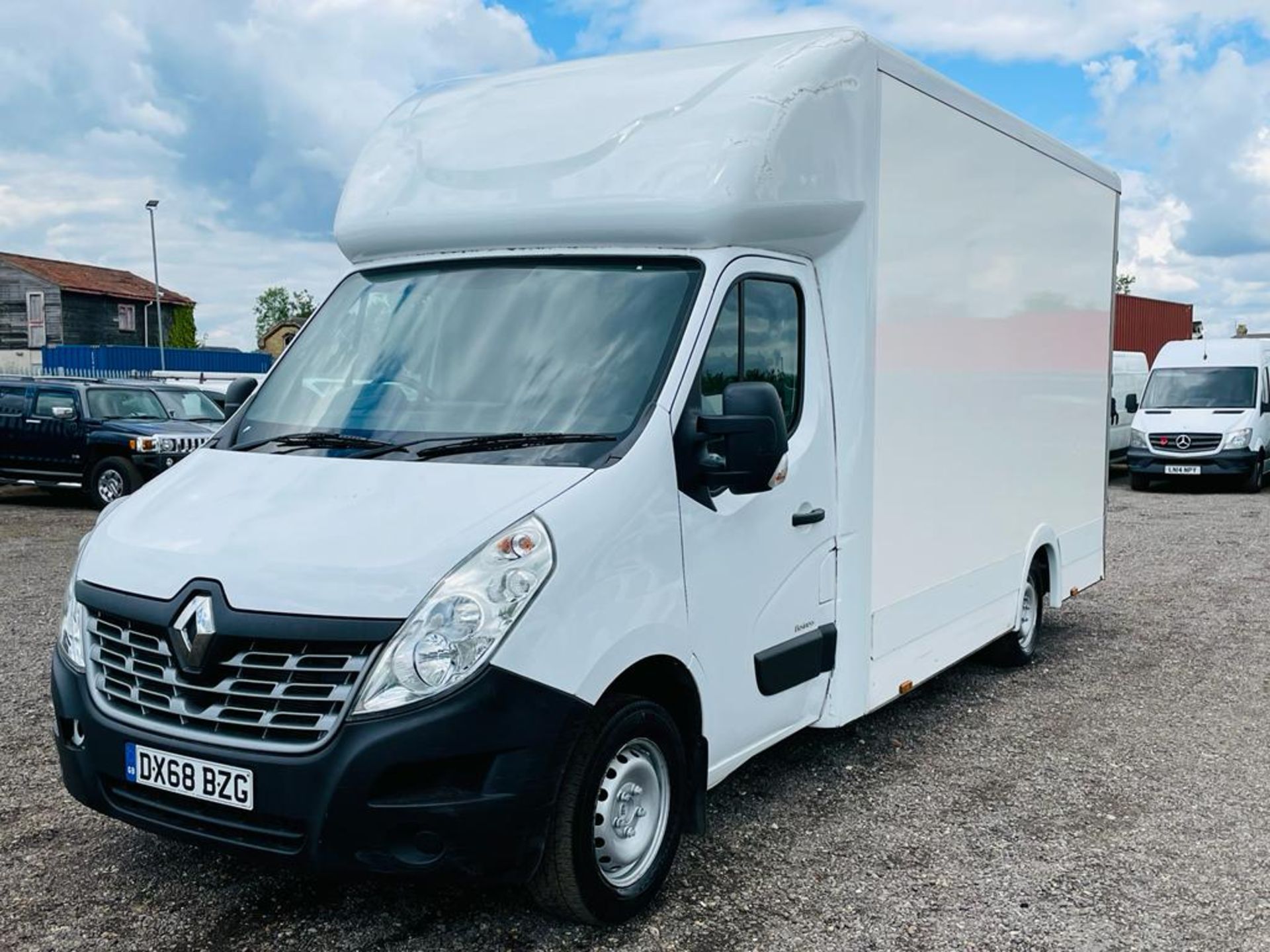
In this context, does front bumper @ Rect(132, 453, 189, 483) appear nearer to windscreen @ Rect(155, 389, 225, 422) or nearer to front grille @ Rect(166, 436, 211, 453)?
front grille @ Rect(166, 436, 211, 453)

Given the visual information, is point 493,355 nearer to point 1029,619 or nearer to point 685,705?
point 685,705

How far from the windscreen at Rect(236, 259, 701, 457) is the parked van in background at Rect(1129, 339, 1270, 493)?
1688cm

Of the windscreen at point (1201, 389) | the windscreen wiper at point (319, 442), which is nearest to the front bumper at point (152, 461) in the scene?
the windscreen wiper at point (319, 442)

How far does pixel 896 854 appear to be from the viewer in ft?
15.1

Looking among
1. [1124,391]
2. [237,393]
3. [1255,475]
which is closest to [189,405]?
[237,393]

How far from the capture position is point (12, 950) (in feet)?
12.3

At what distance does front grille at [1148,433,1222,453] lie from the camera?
18.8 metres

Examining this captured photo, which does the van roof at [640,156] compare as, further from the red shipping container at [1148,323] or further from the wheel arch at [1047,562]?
the red shipping container at [1148,323]

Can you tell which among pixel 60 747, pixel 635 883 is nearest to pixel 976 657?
pixel 635 883

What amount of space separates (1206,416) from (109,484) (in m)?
15.9

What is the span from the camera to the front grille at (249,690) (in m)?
3.32

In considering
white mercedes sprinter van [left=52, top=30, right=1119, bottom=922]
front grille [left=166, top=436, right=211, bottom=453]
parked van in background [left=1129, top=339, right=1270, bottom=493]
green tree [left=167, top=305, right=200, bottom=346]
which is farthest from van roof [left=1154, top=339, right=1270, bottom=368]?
green tree [left=167, top=305, right=200, bottom=346]

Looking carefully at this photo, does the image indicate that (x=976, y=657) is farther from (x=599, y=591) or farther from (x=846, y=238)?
(x=599, y=591)

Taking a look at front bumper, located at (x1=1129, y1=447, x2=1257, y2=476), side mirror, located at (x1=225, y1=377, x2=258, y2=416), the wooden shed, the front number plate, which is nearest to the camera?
the front number plate
